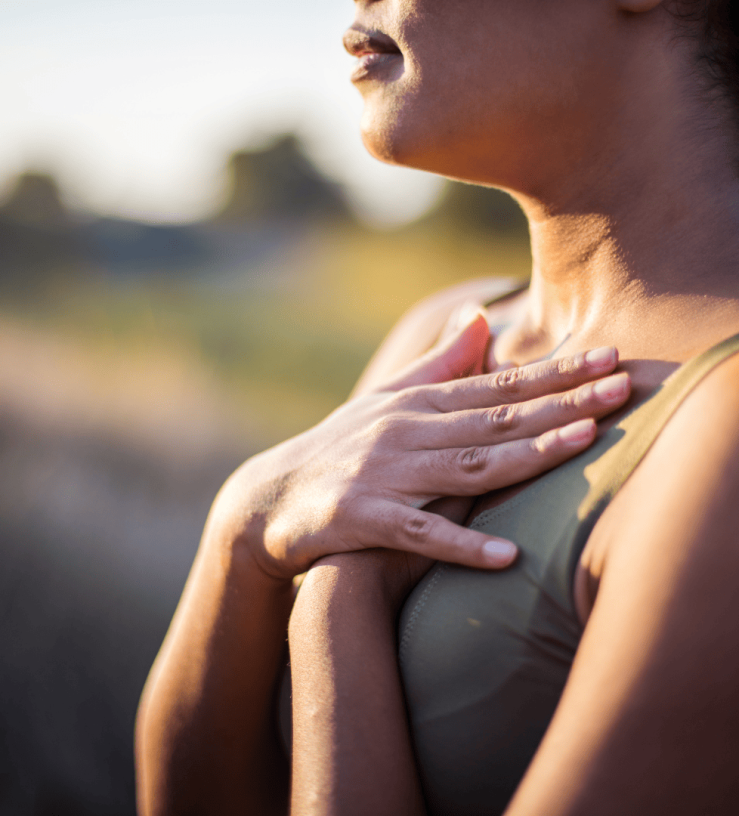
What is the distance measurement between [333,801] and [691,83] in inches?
53.0

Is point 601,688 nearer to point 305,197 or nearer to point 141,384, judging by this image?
point 141,384

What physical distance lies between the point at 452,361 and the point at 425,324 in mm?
468

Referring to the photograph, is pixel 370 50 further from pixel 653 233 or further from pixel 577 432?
pixel 577 432

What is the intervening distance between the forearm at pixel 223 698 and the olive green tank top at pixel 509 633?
0.41m

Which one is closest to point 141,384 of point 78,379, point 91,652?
point 78,379

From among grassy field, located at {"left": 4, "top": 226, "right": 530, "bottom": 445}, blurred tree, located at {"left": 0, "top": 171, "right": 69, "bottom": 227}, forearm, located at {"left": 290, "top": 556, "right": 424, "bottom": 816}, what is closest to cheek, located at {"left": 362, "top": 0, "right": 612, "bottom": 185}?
forearm, located at {"left": 290, "top": 556, "right": 424, "bottom": 816}

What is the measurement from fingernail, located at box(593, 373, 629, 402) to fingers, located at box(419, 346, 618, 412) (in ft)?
0.19

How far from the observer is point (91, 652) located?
12.2ft

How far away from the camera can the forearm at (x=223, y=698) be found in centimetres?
134

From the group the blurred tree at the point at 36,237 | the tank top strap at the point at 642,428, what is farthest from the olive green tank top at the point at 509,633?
the blurred tree at the point at 36,237

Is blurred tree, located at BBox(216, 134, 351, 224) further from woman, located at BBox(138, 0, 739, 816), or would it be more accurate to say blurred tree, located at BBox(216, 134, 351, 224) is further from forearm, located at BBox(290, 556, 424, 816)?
forearm, located at BBox(290, 556, 424, 816)

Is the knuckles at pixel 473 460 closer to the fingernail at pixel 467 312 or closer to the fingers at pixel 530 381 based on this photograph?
the fingers at pixel 530 381

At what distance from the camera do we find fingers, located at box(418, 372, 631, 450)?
98 centimetres

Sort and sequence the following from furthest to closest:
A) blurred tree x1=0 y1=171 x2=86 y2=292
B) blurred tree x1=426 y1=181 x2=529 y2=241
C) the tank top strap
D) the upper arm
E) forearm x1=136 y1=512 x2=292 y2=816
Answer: blurred tree x1=0 y1=171 x2=86 y2=292 < blurred tree x1=426 y1=181 x2=529 y2=241 < forearm x1=136 y1=512 x2=292 y2=816 < the tank top strap < the upper arm
